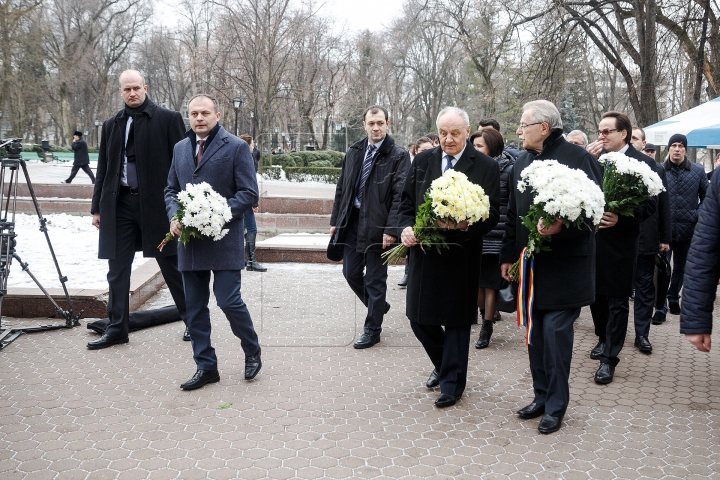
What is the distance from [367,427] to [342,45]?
135 ft

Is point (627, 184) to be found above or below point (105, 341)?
above

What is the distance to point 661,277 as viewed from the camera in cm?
690

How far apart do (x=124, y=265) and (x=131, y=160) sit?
939mm

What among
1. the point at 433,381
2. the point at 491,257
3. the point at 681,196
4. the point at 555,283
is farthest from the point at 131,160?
the point at 681,196

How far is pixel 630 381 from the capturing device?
218 inches

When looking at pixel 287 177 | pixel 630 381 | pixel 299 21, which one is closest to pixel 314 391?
pixel 630 381

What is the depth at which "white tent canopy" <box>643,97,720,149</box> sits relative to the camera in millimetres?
8977

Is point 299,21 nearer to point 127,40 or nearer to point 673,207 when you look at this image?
point 673,207

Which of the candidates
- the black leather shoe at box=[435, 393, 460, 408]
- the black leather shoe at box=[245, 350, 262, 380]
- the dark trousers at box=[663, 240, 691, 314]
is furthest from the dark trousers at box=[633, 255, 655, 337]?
the black leather shoe at box=[245, 350, 262, 380]

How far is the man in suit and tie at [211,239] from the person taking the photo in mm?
5113

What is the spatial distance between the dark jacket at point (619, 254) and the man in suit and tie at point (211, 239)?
282 cm

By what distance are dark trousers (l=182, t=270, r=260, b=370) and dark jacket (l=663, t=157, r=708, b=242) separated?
542 centimetres

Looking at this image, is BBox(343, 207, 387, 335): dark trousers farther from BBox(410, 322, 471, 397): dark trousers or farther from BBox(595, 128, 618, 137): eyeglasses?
BBox(595, 128, 618, 137): eyeglasses

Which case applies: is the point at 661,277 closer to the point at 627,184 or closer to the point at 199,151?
the point at 627,184
